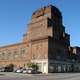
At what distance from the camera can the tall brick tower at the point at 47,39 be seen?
7962cm

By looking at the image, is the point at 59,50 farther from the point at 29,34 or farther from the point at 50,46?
the point at 29,34

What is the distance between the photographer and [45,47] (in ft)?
261

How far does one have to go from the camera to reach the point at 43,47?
264ft

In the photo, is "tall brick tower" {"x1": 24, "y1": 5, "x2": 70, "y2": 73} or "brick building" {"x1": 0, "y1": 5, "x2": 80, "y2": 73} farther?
"brick building" {"x1": 0, "y1": 5, "x2": 80, "y2": 73}

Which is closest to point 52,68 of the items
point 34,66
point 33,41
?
point 34,66

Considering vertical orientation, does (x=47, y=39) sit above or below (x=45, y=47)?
above

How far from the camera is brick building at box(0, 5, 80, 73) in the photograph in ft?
263

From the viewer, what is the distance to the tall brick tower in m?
79.6

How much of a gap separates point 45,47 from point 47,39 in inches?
112

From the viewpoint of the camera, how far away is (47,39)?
79.4 meters

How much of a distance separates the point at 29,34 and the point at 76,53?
2341 centimetres

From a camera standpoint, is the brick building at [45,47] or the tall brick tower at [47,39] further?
the brick building at [45,47]

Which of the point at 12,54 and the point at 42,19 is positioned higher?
the point at 42,19

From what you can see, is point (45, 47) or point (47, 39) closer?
point (47, 39)
